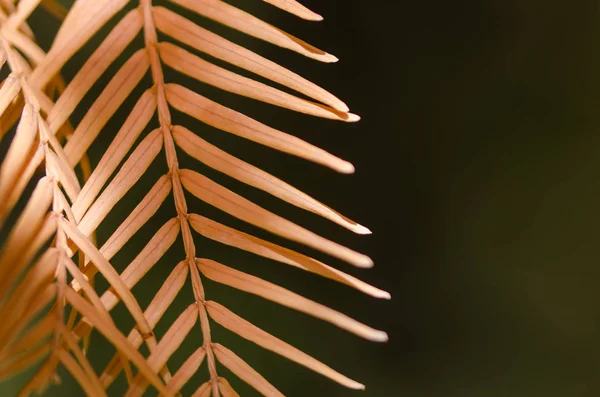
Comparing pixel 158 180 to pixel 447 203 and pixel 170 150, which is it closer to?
pixel 170 150

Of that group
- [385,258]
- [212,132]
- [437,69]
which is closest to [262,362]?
[385,258]

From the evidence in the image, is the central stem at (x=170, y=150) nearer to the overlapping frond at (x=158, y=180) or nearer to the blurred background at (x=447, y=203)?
the overlapping frond at (x=158, y=180)

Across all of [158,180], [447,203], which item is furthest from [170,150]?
[447,203]

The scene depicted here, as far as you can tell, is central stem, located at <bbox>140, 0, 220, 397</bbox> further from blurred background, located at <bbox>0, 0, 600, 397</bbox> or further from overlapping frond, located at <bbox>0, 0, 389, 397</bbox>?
blurred background, located at <bbox>0, 0, 600, 397</bbox>

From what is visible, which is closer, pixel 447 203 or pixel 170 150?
pixel 170 150

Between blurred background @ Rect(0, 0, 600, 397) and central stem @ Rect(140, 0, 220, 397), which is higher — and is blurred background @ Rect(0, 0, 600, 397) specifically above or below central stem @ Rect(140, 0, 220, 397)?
above

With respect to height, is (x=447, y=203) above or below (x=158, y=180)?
above

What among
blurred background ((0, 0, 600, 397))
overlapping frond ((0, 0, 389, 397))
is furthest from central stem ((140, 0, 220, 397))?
blurred background ((0, 0, 600, 397))

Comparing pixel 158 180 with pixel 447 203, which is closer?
pixel 158 180
